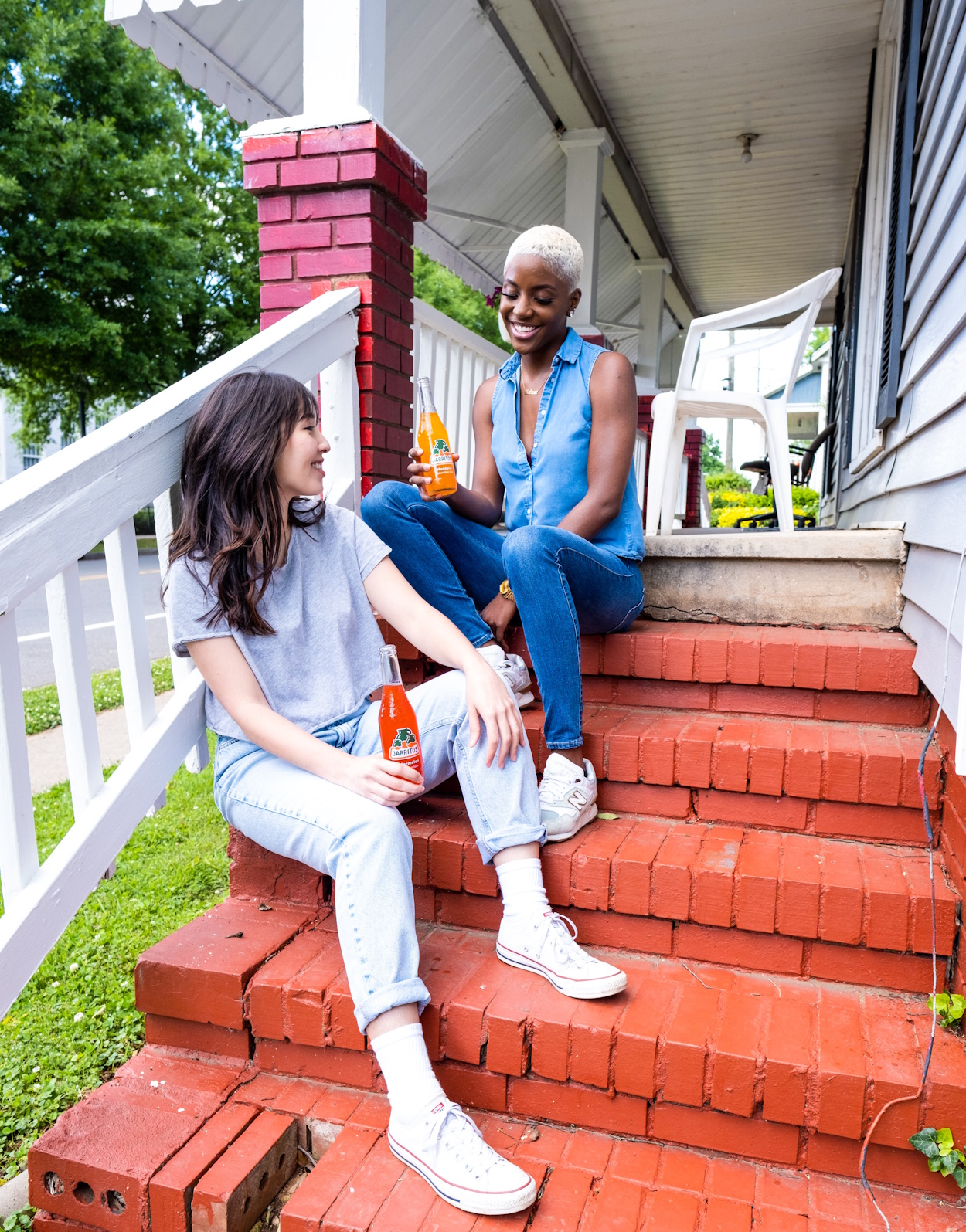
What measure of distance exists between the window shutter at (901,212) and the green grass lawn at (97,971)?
299 centimetres

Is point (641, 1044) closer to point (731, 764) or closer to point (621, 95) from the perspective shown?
point (731, 764)

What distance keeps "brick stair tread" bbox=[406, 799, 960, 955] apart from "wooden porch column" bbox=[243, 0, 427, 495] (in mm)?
1334

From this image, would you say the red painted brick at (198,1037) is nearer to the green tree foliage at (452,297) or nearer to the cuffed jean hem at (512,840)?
the cuffed jean hem at (512,840)

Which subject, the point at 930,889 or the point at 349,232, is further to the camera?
the point at 349,232

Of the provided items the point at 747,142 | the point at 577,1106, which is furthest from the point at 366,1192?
the point at 747,142

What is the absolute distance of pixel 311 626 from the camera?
6.58 ft

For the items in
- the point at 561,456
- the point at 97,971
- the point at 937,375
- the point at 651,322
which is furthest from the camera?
the point at 651,322

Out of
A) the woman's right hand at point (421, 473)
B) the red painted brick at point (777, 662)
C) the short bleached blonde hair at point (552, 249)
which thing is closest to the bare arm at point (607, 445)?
the short bleached blonde hair at point (552, 249)

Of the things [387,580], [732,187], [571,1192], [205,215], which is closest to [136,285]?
[205,215]

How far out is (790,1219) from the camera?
1497 mm

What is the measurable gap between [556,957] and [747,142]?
20.4 ft

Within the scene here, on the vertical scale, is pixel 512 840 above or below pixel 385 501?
below

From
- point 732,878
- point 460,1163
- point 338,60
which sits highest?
point 338,60

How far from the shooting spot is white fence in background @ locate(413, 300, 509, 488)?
374cm
